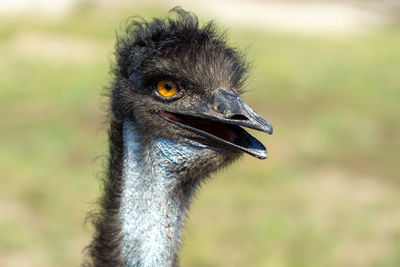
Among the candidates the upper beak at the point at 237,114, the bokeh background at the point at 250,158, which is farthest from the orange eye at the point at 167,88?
the bokeh background at the point at 250,158

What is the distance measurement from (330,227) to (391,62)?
632 centimetres

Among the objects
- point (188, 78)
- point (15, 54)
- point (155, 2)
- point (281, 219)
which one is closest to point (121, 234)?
point (188, 78)

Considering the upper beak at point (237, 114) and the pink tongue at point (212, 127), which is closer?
the upper beak at point (237, 114)

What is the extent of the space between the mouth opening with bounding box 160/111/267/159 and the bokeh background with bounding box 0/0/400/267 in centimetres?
54

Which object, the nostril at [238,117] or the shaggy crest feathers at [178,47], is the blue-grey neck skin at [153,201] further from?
the shaggy crest feathers at [178,47]

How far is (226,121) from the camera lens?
2264 mm

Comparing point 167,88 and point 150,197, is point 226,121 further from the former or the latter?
point 150,197

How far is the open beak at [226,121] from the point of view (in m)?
2.25

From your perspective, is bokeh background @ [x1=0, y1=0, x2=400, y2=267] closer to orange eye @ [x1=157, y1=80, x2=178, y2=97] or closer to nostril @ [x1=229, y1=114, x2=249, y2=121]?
orange eye @ [x1=157, y1=80, x2=178, y2=97]

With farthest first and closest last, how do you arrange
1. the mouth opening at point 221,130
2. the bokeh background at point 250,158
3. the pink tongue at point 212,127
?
the bokeh background at point 250,158
the pink tongue at point 212,127
the mouth opening at point 221,130

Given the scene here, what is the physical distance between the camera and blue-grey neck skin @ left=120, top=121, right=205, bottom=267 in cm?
233

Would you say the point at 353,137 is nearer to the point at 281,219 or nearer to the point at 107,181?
the point at 281,219

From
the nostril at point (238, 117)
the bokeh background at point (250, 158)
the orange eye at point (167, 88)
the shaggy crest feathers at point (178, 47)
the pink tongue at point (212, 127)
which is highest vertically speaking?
the bokeh background at point (250, 158)

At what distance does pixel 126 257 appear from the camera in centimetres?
234
